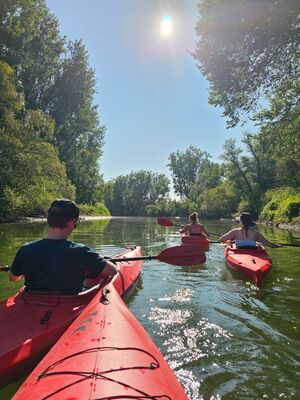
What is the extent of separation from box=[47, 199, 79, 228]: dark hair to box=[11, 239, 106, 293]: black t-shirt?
20 centimetres

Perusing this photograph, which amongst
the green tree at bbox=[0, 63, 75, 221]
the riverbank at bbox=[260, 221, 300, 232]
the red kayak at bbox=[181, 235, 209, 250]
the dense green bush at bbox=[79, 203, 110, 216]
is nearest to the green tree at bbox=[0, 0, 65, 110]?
the green tree at bbox=[0, 63, 75, 221]

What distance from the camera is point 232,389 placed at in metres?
3.27

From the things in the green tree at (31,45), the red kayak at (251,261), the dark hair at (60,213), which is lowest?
the red kayak at (251,261)

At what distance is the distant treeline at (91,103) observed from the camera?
13.7 meters

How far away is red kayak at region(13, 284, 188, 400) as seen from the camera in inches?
83.6

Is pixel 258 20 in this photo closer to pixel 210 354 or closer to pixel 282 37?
pixel 282 37

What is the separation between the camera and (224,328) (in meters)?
4.83

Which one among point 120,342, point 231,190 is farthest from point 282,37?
point 231,190

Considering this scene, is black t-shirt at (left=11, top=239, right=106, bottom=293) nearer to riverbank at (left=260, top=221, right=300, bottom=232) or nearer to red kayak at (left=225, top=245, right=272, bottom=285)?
red kayak at (left=225, top=245, right=272, bottom=285)

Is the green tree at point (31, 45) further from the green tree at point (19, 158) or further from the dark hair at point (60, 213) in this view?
the dark hair at point (60, 213)

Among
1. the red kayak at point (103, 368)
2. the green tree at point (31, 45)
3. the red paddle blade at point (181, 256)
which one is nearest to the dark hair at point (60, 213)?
the red kayak at point (103, 368)

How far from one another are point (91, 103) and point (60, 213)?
1428 inches

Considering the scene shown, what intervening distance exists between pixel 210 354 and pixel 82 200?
36.7 m

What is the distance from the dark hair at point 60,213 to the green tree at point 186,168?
80.6 metres
